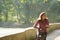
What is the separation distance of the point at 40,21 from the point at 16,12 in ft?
25.5

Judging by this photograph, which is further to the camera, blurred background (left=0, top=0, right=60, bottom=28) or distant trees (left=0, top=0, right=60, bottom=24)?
distant trees (left=0, top=0, right=60, bottom=24)

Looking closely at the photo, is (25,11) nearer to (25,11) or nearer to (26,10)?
(25,11)

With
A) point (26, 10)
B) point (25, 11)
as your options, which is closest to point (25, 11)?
point (25, 11)

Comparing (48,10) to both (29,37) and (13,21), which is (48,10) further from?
(29,37)

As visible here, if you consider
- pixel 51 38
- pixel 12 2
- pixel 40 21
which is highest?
pixel 12 2

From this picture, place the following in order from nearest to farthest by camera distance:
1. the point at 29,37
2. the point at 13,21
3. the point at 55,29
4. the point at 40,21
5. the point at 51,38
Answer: the point at 40,21 < the point at 29,37 < the point at 51,38 < the point at 55,29 < the point at 13,21

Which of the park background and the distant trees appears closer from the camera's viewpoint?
the park background

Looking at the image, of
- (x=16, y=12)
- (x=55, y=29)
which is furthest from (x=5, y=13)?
(x=55, y=29)

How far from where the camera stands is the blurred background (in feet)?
43.4

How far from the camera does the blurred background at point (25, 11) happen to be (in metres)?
13.2

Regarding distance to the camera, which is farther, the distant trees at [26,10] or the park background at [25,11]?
the distant trees at [26,10]

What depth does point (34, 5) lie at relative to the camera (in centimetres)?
1395

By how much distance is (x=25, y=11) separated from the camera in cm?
1365

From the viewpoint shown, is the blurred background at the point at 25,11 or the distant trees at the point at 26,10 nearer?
the blurred background at the point at 25,11
